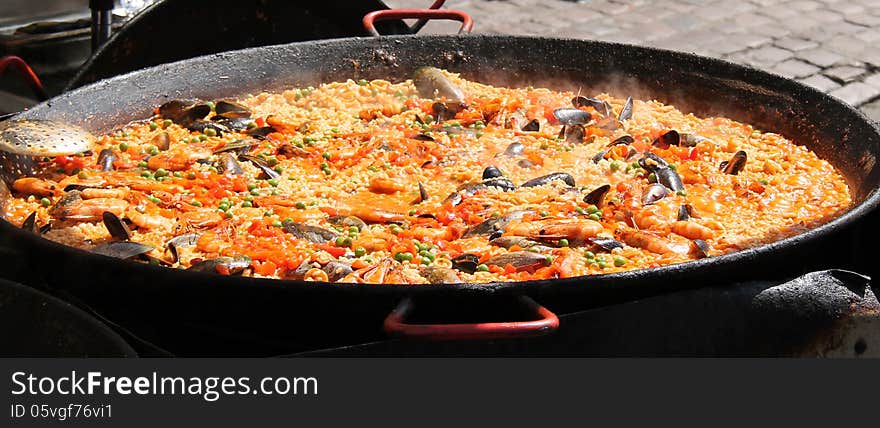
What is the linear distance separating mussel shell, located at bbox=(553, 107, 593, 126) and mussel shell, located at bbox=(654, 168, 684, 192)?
681 mm

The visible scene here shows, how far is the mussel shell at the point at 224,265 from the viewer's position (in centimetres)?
288

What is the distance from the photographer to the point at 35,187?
140 inches

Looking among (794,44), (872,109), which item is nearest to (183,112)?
(872,109)

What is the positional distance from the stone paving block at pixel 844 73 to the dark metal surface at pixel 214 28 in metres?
3.79

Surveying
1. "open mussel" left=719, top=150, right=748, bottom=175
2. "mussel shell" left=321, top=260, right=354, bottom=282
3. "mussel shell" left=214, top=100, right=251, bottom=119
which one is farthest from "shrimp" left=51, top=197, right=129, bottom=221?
"open mussel" left=719, top=150, right=748, bottom=175

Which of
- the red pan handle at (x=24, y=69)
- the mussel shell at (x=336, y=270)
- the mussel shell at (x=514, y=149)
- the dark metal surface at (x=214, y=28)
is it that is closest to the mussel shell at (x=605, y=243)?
the mussel shell at (x=336, y=270)

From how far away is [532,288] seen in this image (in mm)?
2404

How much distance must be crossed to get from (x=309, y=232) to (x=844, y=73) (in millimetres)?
5796

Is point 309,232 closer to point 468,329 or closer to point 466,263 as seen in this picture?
point 466,263

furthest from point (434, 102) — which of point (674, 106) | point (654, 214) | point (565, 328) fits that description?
point (565, 328)

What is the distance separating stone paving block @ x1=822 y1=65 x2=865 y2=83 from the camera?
24.8ft

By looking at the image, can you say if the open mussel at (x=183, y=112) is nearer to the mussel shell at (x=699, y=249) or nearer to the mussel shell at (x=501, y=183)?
the mussel shell at (x=501, y=183)

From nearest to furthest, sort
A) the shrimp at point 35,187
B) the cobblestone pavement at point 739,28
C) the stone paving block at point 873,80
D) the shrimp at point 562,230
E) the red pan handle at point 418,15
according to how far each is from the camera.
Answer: the shrimp at point 562,230, the shrimp at point 35,187, the red pan handle at point 418,15, the stone paving block at point 873,80, the cobblestone pavement at point 739,28

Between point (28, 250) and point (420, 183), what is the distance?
1.51 m
